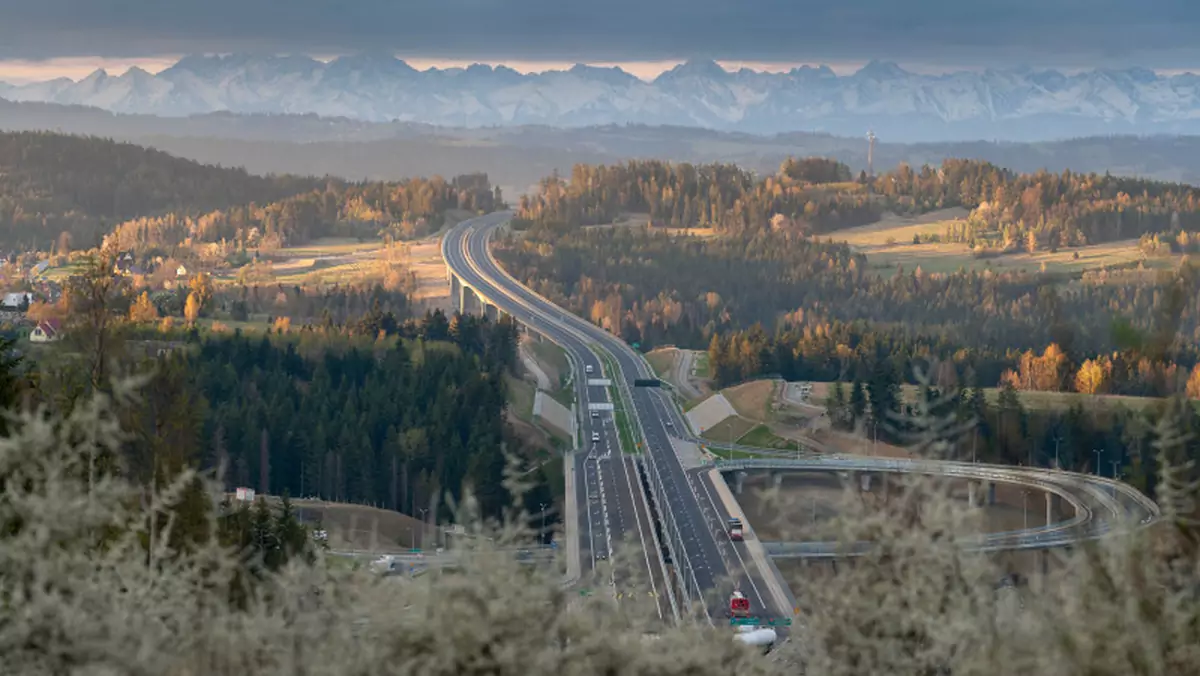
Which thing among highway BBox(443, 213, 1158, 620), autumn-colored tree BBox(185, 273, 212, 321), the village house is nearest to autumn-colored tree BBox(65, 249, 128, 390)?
highway BBox(443, 213, 1158, 620)

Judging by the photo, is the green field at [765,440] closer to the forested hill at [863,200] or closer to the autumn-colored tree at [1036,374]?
the autumn-colored tree at [1036,374]

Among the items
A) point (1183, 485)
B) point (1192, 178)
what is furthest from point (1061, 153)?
point (1183, 485)

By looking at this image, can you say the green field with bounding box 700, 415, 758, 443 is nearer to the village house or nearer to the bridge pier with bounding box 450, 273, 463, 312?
the village house

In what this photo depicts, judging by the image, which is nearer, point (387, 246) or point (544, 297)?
point (544, 297)

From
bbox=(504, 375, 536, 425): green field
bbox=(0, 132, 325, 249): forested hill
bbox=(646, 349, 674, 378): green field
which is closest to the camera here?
bbox=(504, 375, 536, 425): green field

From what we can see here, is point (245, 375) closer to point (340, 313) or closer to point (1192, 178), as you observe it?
point (340, 313)

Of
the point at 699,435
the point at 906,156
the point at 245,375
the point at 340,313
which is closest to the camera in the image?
the point at 245,375
